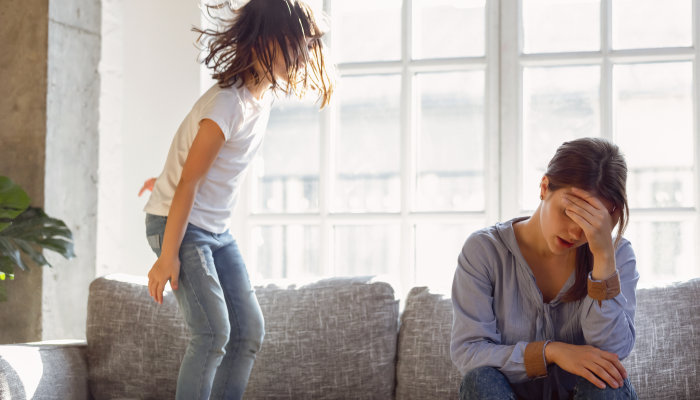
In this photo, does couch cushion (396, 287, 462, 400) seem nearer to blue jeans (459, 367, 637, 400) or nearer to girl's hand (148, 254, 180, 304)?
blue jeans (459, 367, 637, 400)

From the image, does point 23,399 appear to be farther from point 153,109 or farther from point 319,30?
point 153,109

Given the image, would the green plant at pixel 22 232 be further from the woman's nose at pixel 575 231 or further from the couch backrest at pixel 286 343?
the woman's nose at pixel 575 231

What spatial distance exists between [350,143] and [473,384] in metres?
1.47

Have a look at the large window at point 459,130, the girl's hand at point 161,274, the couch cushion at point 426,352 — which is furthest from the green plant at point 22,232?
the couch cushion at point 426,352

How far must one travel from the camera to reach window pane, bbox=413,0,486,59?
244 cm

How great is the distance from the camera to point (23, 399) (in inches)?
59.0

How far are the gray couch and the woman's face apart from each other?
52 cm

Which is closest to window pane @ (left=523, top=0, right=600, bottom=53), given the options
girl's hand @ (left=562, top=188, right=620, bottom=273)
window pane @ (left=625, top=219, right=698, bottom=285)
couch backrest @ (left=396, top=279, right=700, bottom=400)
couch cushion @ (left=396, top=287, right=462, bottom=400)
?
window pane @ (left=625, top=219, right=698, bottom=285)

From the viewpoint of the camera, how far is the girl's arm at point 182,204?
139 cm

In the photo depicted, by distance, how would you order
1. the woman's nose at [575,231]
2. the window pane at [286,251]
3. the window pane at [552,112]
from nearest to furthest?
the woman's nose at [575,231]
the window pane at [552,112]
the window pane at [286,251]

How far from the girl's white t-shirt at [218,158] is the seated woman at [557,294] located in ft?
2.01

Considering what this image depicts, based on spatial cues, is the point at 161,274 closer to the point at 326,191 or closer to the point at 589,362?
the point at 589,362

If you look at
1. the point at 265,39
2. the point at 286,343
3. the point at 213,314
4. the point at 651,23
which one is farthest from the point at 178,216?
the point at 651,23

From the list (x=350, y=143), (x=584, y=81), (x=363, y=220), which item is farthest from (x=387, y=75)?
(x=584, y=81)
